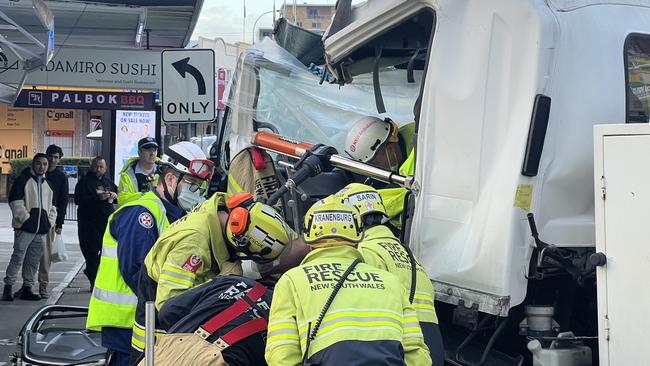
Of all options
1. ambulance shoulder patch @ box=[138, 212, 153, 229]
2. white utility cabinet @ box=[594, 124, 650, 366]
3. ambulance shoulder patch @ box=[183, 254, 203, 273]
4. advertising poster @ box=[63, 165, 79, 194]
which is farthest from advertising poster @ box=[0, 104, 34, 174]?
white utility cabinet @ box=[594, 124, 650, 366]

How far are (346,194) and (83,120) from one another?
100 feet

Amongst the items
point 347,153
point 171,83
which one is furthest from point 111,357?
point 171,83

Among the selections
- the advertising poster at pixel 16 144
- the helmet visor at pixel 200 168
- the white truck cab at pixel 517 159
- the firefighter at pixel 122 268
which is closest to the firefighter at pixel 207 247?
the firefighter at pixel 122 268

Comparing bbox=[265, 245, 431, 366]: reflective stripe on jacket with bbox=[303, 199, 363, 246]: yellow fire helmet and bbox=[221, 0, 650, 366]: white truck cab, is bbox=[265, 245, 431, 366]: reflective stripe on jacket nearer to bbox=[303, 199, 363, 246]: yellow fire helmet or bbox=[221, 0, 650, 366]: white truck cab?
bbox=[303, 199, 363, 246]: yellow fire helmet

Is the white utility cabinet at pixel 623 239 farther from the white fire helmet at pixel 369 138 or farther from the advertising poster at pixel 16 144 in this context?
the advertising poster at pixel 16 144

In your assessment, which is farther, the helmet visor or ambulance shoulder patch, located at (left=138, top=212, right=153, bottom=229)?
the helmet visor

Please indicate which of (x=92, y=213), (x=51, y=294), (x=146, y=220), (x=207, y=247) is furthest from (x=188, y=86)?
(x=207, y=247)

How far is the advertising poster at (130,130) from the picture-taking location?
800 inches

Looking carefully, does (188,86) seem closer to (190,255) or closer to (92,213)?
(92,213)

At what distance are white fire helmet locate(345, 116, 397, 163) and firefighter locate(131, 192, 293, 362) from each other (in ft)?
4.37

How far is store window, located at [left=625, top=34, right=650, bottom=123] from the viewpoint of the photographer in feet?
13.9

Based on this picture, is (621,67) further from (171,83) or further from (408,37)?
(171,83)

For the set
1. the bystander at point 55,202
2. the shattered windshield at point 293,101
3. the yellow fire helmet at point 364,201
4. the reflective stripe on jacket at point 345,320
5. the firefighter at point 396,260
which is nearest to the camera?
the reflective stripe on jacket at point 345,320

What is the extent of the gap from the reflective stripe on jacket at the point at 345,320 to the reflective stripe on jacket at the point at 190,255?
1.04 meters
